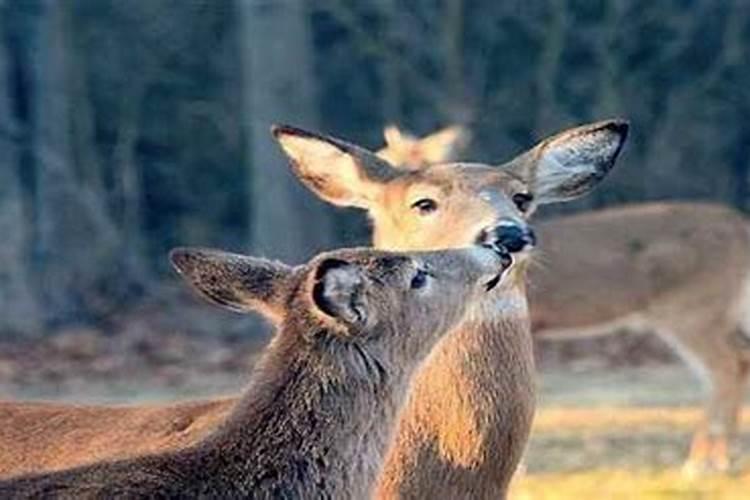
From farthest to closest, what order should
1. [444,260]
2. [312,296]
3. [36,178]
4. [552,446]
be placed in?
[36,178] < [552,446] < [444,260] < [312,296]

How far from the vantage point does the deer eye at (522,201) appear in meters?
8.09

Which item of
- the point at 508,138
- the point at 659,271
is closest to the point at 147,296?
the point at 508,138

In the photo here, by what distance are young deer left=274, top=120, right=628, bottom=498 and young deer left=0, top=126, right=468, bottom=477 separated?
57cm

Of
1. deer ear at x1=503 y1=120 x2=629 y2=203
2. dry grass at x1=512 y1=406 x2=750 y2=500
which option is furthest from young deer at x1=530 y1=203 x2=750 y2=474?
deer ear at x1=503 y1=120 x2=629 y2=203

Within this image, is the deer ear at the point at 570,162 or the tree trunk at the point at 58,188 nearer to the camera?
the deer ear at the point at 570,162

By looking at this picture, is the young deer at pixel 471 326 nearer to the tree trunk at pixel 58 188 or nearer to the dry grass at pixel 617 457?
the dry grass at pixel 617 457

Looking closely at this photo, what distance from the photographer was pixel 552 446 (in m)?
14.3

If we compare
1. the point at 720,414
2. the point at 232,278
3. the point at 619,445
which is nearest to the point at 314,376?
the point at 232,278

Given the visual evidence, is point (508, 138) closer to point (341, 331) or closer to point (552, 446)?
point (552, 446)

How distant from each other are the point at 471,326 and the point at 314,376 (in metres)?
1.23

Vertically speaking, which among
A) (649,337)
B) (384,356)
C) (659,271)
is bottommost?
(649,337)

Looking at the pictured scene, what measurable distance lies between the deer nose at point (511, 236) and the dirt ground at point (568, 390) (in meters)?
3.77

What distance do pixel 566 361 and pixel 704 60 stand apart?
610 centimetres

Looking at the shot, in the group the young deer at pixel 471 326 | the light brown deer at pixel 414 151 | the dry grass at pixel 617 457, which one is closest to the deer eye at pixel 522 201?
the young deer at pixel 471 326
